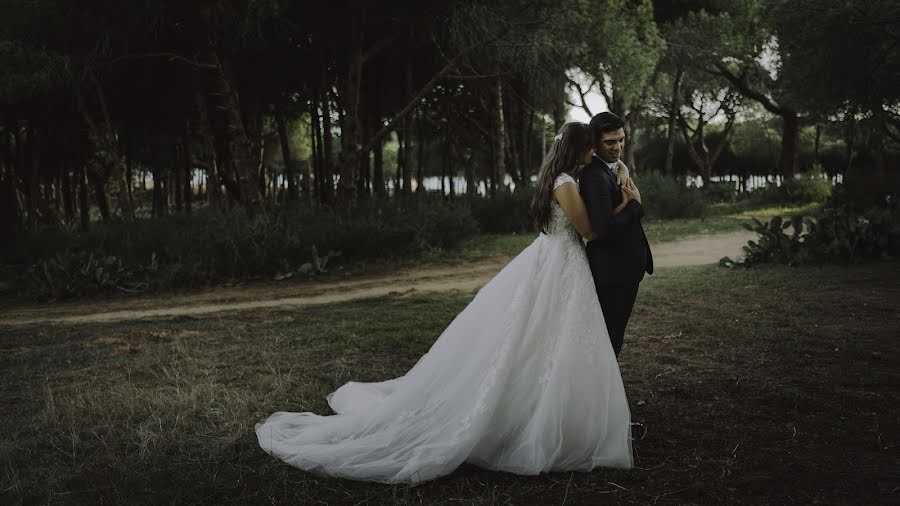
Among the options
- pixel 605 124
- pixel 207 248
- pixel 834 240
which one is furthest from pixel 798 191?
pixel 605 124

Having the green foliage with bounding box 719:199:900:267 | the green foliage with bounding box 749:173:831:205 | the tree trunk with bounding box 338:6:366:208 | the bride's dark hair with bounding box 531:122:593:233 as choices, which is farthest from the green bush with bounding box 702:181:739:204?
the bride's dark hair with bounding box 531:122:593:233

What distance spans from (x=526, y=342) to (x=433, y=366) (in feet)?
2.26

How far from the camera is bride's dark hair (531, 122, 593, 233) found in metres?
4.27

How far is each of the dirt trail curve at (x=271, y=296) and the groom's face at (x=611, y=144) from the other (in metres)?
6.87

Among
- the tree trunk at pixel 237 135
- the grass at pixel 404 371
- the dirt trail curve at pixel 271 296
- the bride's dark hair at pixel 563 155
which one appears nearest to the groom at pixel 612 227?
the bride's dark hair at pixel 563 155

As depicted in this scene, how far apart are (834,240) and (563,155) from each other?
9078mm

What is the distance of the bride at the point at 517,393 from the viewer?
3.97 metres

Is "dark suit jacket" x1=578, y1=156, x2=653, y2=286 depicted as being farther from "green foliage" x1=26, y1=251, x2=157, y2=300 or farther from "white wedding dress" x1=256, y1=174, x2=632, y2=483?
"green foliage" x1=26, y1=251, x2=157, y2=300

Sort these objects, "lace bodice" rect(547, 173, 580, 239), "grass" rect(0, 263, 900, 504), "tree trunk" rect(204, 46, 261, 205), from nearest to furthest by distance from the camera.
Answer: "grass" rect(0, 263, 900, 504) < "lace bodice" rect(547, 173, 580, 239) < "tree trunk" rect(204, 46, 261, 205)

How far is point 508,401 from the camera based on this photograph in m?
4.11

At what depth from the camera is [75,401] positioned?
549cm

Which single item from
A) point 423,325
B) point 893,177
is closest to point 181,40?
point 423,325

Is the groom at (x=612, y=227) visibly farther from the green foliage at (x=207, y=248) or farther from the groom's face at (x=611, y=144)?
the green foliage at (x=207, y=248)

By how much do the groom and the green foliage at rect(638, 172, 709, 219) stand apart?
19.0m
